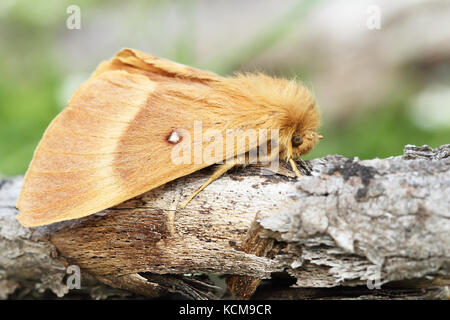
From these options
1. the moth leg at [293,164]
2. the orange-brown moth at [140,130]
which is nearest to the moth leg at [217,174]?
the orange-brown moth at [140,130]

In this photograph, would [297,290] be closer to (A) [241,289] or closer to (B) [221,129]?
(A) [241,289]

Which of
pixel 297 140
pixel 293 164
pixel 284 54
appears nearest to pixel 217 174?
pixel 293 164

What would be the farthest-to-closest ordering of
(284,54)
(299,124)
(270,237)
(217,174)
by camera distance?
1. (284,54)
2. (299,124)
3. (217,174)
4. (270,237)

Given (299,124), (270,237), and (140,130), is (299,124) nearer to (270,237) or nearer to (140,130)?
(270,237)

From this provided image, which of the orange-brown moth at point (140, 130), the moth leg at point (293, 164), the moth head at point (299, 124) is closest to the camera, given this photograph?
the orange-brown moth at point (140, 130)

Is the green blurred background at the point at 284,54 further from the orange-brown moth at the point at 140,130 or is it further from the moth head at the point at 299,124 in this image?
A: the orange-brown moth at the point at 140,130

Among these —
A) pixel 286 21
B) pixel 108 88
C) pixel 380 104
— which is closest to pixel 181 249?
pixel 108 88
